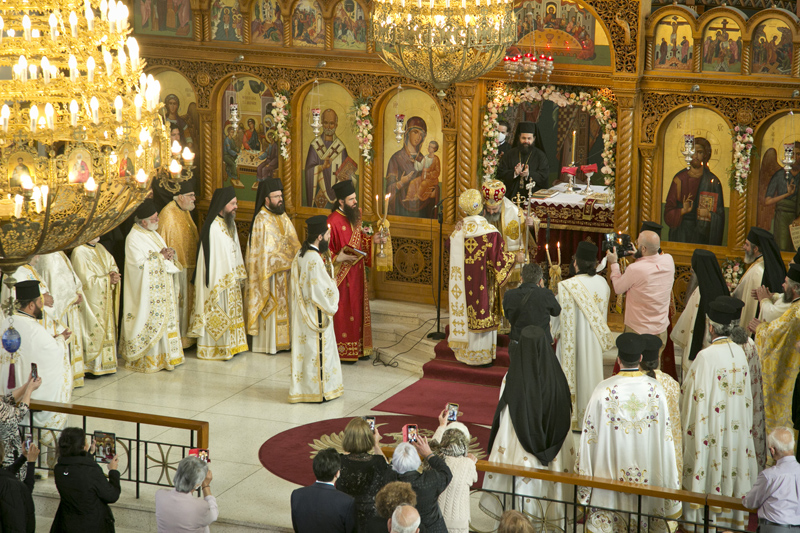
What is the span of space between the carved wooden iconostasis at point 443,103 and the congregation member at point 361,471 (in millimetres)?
7176

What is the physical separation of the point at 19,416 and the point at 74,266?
169 inches

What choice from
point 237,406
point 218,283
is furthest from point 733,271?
point 218,283

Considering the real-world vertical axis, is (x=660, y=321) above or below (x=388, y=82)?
below

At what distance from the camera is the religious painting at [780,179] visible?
1270 centimetres

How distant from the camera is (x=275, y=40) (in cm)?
1506

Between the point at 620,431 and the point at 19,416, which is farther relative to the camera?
the point at 19,416

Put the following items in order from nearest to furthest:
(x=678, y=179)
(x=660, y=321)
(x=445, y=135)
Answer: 1. (x=660, y=321)
2. (x=678, y=179)
3. (x=445, y=135)

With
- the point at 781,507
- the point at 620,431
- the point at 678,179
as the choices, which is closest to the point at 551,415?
the point at 620,431

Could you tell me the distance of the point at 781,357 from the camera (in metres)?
9.36

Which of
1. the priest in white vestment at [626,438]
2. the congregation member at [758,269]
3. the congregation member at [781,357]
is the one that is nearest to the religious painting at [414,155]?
the congregation member at [758,269]

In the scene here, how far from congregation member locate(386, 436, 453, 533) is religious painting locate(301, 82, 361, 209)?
8.56 m

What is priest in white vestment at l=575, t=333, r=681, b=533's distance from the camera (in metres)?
7.59

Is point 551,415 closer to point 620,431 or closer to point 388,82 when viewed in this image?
point 620,431

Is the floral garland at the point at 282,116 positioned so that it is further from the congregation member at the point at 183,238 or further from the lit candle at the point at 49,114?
the lit candle at the point at 49,114
